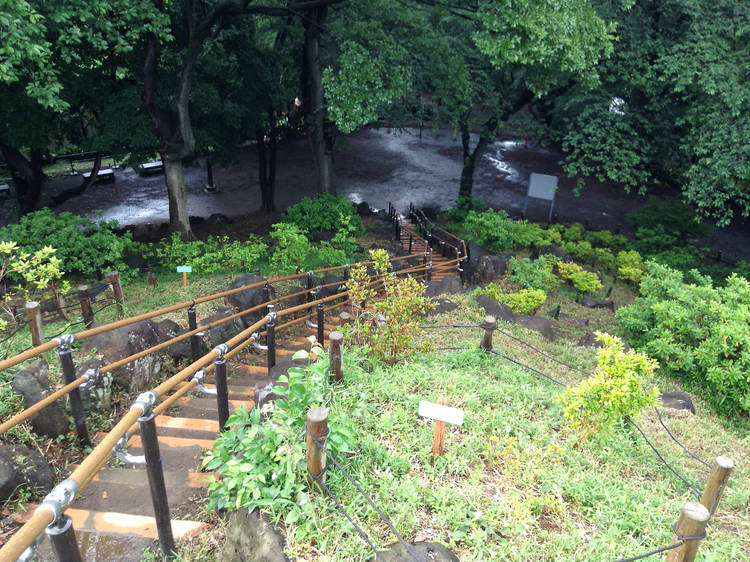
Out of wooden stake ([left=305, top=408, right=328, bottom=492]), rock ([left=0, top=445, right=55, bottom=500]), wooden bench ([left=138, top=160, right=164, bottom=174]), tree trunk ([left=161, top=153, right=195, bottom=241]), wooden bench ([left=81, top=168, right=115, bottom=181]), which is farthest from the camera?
wooden bench ([left=138, top=160, right=164, bottom=174])

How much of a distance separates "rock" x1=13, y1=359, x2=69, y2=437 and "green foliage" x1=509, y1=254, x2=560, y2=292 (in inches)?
387

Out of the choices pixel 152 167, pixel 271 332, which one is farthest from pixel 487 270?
pixel 152 167

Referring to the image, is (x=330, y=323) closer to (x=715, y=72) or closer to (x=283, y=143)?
(x=715, y=72)

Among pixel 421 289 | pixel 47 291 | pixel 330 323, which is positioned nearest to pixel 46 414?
pixel 421 289

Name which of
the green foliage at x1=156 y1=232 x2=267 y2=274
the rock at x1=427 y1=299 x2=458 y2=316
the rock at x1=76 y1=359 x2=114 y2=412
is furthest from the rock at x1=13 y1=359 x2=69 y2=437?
the green foliage at x1=156 y1=232 x2=267 y2=274

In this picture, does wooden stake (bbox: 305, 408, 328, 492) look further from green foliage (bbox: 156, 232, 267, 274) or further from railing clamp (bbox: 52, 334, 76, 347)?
green foliage (bbox: 156, 232, 267, 274)

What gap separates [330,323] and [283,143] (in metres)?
22.6

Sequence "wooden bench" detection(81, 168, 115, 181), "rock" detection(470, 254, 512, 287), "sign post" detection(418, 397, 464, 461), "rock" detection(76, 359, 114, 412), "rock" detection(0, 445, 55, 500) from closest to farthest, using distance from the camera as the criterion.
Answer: "rock" detection(0, 445, 55, 500) < "sign post" detection(418, 397, 464, 461) < "rock" detection(76, 359, 114, 412) < "rock" detection(470, 254, 512, 287) < "wooden bench" detection(81, 168, 115, 181)

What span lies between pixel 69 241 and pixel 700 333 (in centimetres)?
1085

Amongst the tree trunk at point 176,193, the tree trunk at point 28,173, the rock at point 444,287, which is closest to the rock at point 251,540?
the rock at point 444,287

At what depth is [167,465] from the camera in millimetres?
3918

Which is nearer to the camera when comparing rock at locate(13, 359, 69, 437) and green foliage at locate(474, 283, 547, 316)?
rock at locate(13, 359, 69, 437)

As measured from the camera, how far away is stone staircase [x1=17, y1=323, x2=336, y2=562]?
2998 mm

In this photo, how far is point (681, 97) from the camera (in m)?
13.5
